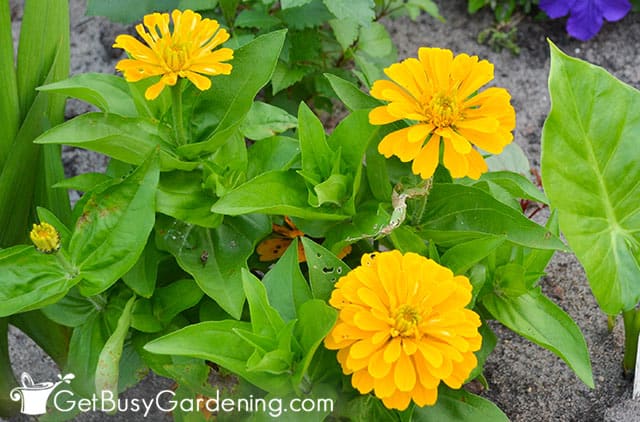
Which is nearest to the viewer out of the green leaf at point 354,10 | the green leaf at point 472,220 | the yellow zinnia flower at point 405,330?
the yellow zinnia flower at point 405,330

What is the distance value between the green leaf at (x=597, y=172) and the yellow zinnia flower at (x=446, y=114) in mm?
176

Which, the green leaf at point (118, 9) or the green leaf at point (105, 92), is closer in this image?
the green leaf at point (105, 92)

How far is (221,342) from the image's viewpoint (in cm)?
94

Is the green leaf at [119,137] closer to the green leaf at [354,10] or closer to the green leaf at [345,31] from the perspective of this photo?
the green leaf at [354,10]

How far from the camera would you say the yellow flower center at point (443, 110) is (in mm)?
896

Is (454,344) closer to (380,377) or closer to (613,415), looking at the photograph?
(380,377)

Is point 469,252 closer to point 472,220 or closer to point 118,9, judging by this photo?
point 472,220

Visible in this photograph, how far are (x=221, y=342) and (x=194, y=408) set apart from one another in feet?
0.64

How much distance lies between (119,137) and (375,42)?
723 mm

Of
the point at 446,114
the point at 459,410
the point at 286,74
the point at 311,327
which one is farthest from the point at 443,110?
the point at 286,74

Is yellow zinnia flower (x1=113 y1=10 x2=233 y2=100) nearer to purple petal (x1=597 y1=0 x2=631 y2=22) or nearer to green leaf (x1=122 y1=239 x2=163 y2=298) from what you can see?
green leaf (x1=122 y1=239 x2=163 y2=298)

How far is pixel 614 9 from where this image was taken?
5.79 ft

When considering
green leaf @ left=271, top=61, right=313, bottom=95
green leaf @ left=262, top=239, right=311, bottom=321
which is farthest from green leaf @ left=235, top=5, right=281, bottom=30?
green leaf @ left=262, top=239, right=311, bottom=321

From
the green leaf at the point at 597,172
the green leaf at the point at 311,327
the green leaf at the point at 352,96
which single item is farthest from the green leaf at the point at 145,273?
the green leaf at the point at 597,172
